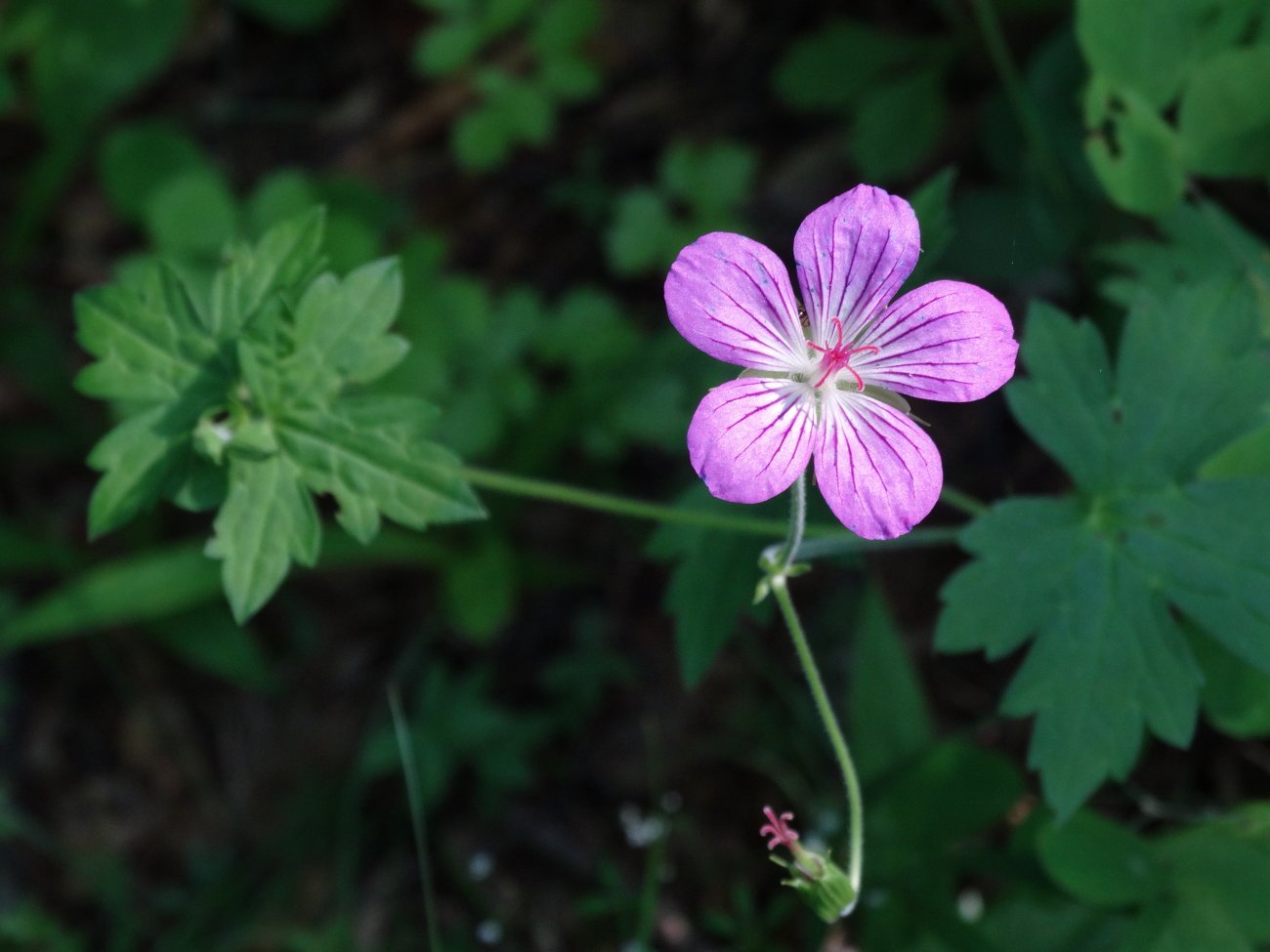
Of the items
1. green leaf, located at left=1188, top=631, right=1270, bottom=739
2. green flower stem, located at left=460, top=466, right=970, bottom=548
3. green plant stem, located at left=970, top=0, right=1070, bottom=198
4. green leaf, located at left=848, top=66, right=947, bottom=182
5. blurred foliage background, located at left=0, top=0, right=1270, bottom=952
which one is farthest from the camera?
green leaf, located at left=848, top=66, right=947, bottom=182

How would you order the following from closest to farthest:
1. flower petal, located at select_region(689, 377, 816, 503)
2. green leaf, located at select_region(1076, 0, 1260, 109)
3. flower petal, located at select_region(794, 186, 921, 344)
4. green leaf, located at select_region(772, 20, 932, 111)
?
1. flower petal, located at select_region(689, 377, 816, 503)
2. flower petal, located at select_region(794, 186, 921, 344)
3. green leaf, located at select_region(1076, 0, 1260, 109)
4. green leaf, located at select_region(772, 20, 932, 111)

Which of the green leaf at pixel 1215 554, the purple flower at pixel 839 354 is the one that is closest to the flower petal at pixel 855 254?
the purple flower at pixel 839 354

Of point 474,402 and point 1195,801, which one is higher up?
point 474,402

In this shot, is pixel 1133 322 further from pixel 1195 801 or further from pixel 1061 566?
pixel 1195 801

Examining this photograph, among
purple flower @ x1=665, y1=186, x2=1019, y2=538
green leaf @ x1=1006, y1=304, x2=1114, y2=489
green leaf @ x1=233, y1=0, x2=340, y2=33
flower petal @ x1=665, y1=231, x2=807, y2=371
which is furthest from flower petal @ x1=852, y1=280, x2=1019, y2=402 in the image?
green leaf @ x1=233, y1=0, x2=340, y2=33

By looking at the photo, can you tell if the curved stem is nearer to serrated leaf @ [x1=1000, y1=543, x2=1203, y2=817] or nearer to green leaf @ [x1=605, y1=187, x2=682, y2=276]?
serrated leaf @ [x1=1000, y1=543, x2=1203, y2=817]

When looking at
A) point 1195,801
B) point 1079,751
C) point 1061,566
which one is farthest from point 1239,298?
point 1195,801

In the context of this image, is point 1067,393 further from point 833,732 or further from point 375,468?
point 375,468
